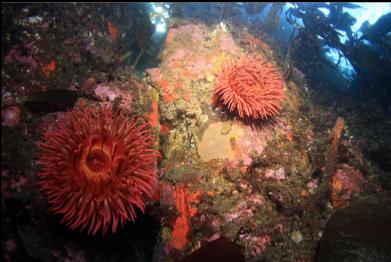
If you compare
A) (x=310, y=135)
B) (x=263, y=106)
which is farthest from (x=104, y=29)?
(x=310, y=135)

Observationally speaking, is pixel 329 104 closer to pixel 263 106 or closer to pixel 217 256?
pixel 263 106

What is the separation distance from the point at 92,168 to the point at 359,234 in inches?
136

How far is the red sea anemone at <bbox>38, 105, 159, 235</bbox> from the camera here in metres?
3.07

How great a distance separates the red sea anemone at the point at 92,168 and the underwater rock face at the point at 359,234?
8.22 feet

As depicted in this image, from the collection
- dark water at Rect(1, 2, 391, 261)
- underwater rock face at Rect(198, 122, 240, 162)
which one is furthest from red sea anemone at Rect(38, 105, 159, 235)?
underwater rock face at Rect(198, 122, 240, 162)

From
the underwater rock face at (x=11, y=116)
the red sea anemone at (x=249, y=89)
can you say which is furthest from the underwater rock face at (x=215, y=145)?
the underwater rock face at (x=11, y=116)

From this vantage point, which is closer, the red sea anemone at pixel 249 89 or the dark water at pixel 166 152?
the dark water at pixel 166 152

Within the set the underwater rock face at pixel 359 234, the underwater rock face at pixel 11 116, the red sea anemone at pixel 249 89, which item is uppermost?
the red sea anemone at pixel 249 89

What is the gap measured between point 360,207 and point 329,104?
293 cm

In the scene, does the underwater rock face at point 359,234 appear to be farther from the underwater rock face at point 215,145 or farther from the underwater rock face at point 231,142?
the underwater rock face at point 215,145

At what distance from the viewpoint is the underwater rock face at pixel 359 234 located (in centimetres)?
397

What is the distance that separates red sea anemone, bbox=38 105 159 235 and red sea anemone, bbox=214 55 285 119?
1.57 meters

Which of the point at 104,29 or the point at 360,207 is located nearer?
the point at 360,207

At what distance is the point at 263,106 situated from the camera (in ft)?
14.5
